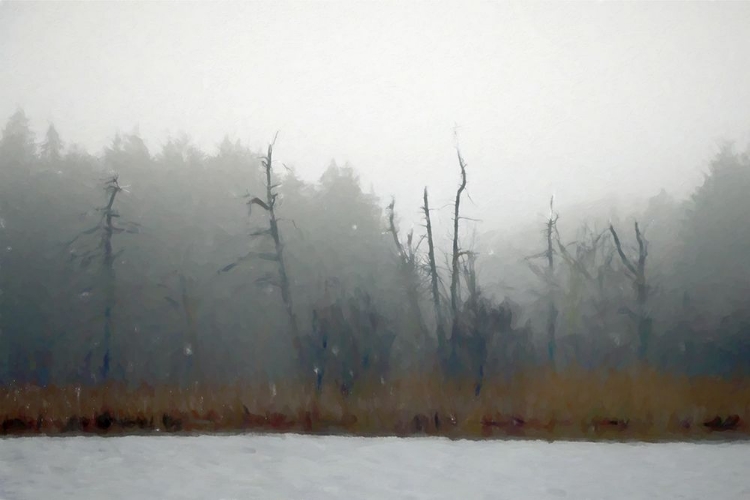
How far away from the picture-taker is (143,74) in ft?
22.6

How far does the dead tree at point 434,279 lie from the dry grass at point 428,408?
0.98 m

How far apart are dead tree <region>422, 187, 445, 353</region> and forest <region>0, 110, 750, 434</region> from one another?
0.03 metres

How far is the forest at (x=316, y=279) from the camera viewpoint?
26.8ft

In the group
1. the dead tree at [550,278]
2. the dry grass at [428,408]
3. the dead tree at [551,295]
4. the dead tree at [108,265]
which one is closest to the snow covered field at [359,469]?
the dry grass at [428,408]

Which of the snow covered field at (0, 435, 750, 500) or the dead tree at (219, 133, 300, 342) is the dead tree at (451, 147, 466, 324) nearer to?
the dead tree at (219, 133, 300, 342)

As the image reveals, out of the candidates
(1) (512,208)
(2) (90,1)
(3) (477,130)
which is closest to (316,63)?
(3) (477,130)

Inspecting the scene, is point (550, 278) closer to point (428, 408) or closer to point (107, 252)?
point (428, 408)

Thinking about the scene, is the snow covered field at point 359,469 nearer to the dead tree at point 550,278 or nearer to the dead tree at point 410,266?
the dead tree at point 550,278

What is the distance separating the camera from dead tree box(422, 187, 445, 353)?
8352mm

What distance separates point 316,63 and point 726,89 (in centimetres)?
402

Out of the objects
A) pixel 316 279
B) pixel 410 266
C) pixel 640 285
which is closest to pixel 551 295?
pixel 640 285

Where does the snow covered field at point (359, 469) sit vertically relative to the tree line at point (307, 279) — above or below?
below

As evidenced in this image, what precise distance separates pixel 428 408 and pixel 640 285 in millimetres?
5008

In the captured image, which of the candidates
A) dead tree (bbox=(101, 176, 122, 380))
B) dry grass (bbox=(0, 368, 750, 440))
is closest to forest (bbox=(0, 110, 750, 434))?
dead tree (bbox=(101, 176, 122, 380))
